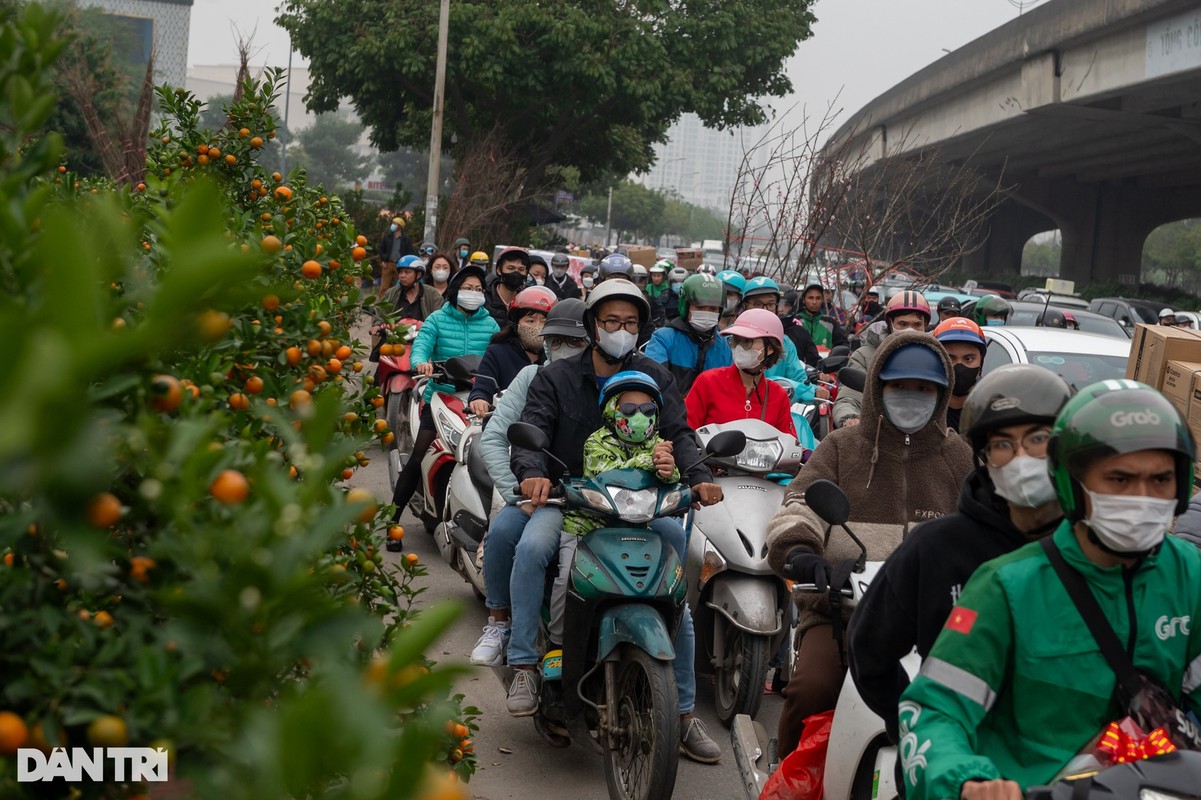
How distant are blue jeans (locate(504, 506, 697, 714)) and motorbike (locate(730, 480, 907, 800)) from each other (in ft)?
3.35

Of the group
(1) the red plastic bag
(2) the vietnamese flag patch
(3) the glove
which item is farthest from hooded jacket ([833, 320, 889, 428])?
(2) the vietnamese flag patch

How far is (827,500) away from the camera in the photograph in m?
3.95

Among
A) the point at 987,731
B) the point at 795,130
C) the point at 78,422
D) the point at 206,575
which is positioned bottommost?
the point at 987,731

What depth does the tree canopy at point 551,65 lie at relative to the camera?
30.8 meters

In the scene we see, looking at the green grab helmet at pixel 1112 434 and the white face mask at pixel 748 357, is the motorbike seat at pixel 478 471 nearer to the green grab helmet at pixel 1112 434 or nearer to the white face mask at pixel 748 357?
the white face mask at pixel 748 357

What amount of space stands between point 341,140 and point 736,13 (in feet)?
281

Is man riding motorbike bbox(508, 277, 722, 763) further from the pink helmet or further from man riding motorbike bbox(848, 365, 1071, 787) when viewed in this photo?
man riding motorbike bbox(848, 365, 1071, 787)

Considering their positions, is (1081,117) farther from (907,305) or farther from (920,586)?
(920,586)

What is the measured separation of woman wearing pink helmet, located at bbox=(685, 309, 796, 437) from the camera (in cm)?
716

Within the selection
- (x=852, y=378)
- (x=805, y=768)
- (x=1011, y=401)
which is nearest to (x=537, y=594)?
(x=805, y=768)

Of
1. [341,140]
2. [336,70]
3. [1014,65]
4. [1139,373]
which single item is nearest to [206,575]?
[1139,373]

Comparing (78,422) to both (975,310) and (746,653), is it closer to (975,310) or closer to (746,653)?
(746,653)

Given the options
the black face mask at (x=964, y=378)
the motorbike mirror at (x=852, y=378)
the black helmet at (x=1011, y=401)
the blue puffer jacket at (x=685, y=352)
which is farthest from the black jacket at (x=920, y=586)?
the blue puffer jacket at (x=685, y=352)

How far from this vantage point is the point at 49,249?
102cm
